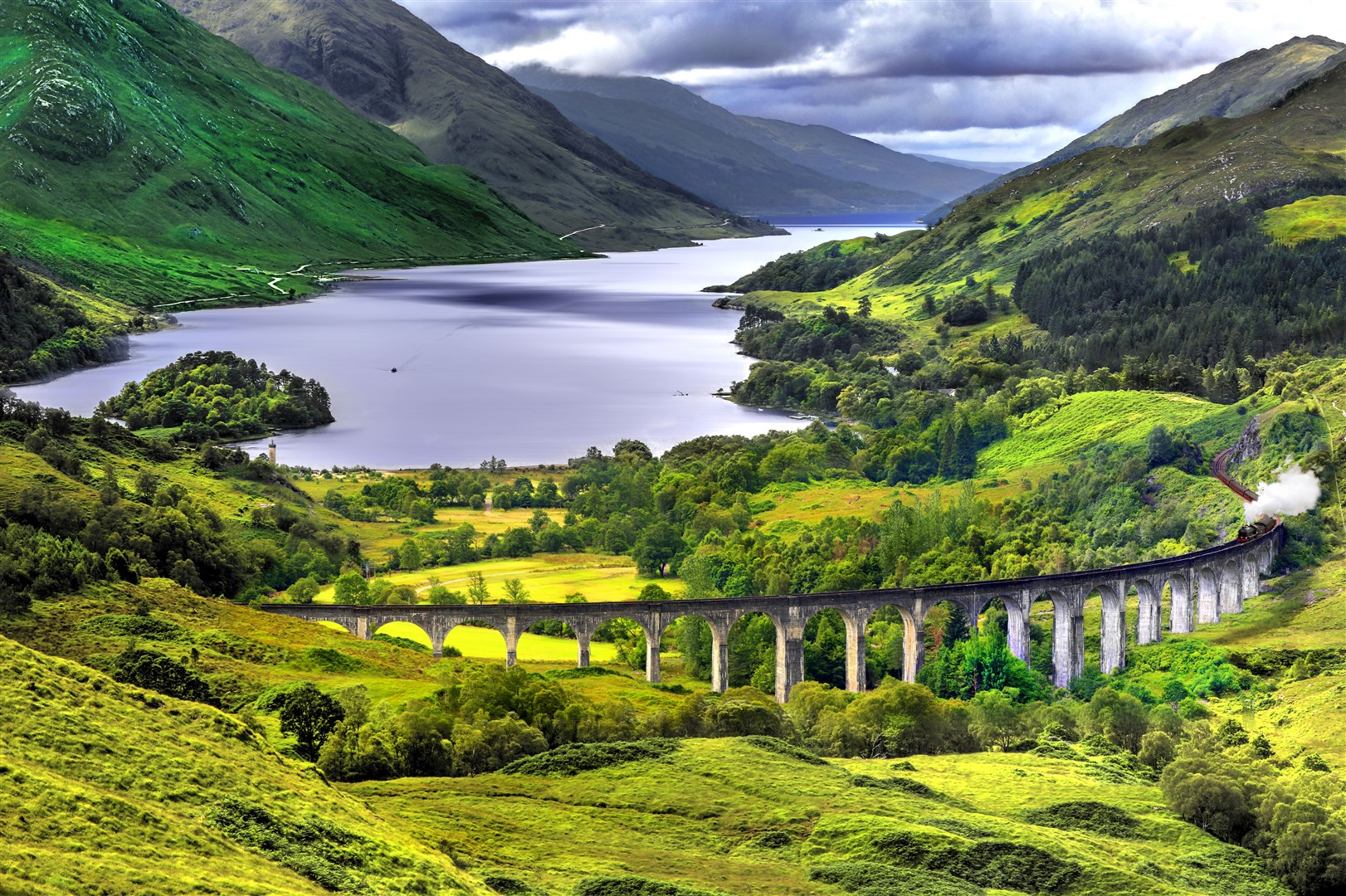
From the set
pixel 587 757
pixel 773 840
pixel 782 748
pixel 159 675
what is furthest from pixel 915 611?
pixel 159 675

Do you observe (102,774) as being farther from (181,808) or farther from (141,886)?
(141,886)

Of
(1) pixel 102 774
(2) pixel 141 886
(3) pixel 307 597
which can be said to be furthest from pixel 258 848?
(3) pixel 307 597

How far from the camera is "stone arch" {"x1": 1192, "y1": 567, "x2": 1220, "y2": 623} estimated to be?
10000cm

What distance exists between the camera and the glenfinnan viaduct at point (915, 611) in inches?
3287

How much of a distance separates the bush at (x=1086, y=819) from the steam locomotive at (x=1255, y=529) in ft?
160

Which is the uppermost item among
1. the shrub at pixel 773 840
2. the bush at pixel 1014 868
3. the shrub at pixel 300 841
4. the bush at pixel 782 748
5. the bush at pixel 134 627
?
the bush at pixel 134 627

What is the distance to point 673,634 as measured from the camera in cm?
9519

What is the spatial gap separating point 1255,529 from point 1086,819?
5208cm

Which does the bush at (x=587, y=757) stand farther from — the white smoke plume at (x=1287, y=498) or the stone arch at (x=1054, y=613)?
the white smoke plume at (x=1287, y=498)

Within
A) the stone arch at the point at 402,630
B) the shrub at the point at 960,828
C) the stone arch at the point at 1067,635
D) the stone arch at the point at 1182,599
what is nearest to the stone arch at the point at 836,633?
the stone arch at the point at 1067,635

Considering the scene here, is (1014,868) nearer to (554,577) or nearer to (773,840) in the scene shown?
(773,840)

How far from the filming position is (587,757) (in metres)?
60.7

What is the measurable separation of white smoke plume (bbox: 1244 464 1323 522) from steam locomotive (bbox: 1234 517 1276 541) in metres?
2.51

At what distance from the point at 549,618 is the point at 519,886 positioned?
38.0 m
